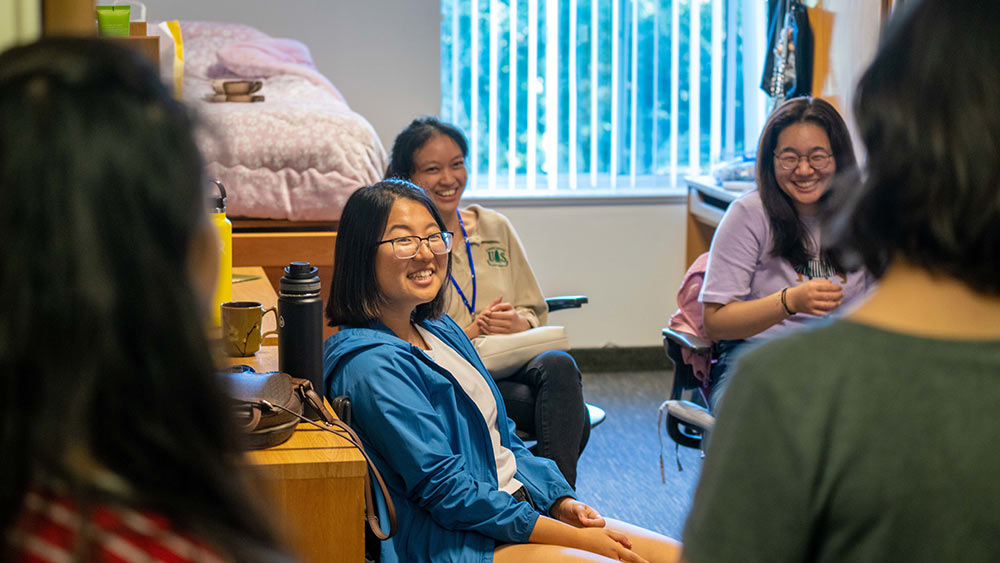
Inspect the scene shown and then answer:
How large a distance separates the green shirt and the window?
3917 mm

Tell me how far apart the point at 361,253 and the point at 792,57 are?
100 inches

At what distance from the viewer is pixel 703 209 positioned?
4395mm

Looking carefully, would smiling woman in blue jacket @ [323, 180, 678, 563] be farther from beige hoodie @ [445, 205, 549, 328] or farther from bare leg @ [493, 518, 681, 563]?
beige hoodie @ [445, 205, 549, 328]

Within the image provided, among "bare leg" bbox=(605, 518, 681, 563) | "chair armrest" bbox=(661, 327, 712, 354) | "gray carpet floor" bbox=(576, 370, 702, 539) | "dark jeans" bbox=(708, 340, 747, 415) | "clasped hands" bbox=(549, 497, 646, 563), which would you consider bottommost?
"gray carpet floor" bbox=(576, 370, 702, 539)

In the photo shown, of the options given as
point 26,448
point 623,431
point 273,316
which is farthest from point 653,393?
point 26,448

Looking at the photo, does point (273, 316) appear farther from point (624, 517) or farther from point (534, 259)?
→ point (534, 259)

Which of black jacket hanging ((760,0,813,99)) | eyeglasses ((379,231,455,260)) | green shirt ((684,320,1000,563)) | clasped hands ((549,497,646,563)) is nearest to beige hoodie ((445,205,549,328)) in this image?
eyeglasses ((379,231,455,260))

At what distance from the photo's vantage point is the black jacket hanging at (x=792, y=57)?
3.83 meters

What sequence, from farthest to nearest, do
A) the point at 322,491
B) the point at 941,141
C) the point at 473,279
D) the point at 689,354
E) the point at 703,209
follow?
the point at 703,209
the point at 473,279
the point at 689,354
the point at 322,491
the point at 941,141

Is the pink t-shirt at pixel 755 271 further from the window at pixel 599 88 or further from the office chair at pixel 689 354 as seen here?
the window at pixel 599 88

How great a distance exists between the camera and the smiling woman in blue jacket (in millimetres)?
1619

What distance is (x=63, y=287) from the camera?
1.78ft

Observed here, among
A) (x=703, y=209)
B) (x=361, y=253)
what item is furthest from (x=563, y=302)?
(x=703, y=209)

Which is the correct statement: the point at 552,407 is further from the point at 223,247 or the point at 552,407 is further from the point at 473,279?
the point at 223,247
